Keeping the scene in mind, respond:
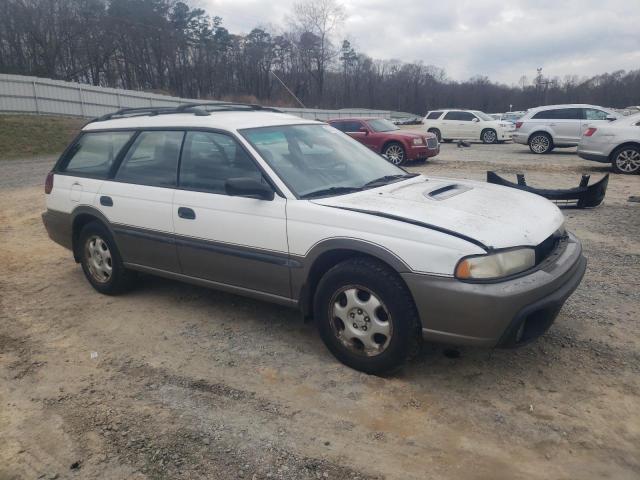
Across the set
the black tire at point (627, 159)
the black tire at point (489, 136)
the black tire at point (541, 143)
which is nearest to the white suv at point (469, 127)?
the black tire at point (489, 136)

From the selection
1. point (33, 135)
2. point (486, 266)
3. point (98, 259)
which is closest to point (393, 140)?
point (98, 259)

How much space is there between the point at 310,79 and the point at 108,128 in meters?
71.8

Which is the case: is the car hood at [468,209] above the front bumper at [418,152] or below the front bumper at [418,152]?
above

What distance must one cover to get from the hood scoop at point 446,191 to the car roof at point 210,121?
4.71ft

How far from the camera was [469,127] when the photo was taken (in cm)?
2317

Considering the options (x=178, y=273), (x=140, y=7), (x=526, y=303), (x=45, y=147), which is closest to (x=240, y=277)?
(x=178, y=273)

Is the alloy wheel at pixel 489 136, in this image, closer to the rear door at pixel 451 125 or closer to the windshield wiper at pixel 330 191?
the rear door at pixel 451 125

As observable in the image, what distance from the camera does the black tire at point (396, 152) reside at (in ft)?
48.7

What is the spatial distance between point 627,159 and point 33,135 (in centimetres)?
2207

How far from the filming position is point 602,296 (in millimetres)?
4461

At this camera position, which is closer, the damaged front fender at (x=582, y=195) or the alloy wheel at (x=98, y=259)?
the alloy wheel at (x=98, y=259)

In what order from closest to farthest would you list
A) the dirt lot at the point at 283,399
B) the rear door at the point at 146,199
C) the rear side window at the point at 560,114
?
the dirt lot at the point at 283,399 < the rear door at the point at 146,199 < the rear side window at the point at 560,114

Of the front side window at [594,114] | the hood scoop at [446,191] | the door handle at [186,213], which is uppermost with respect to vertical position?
the front side window at [594,114]

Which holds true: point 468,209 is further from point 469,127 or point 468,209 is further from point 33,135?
point 33,135
